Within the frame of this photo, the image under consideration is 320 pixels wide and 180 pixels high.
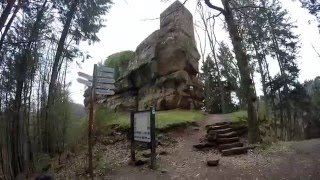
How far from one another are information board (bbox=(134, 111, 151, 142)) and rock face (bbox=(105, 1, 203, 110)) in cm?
806

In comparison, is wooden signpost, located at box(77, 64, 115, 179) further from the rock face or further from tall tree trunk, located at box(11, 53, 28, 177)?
the rock face

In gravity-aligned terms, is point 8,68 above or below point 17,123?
above

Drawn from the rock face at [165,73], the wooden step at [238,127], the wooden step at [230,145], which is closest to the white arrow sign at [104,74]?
the wooden step at [230,145]

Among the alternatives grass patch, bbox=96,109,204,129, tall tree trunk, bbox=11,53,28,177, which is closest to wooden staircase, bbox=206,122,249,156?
grass patch, bbox=96,109,204,129

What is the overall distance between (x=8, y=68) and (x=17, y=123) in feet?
6.51

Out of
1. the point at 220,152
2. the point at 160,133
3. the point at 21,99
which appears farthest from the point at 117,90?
the point at 220,152

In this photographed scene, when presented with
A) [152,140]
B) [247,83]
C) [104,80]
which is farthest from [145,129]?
[247,83]

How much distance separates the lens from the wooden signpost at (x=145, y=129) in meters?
8.70

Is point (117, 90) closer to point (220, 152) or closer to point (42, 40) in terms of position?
point (42, 40)

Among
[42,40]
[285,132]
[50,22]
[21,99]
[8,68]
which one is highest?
[50,22]

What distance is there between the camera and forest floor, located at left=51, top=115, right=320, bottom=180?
7.29m

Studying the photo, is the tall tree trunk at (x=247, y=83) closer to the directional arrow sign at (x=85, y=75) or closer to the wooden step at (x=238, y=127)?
the wooden step at (x=238, y=127)

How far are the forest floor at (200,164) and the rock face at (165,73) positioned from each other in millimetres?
6948

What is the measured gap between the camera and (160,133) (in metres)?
12.4
